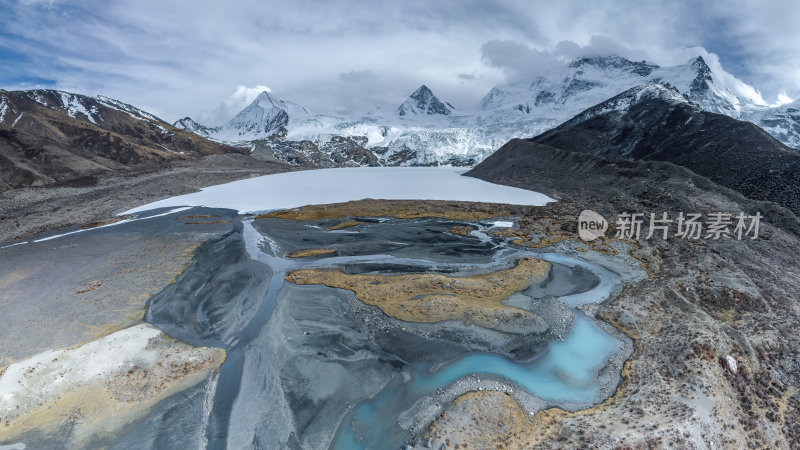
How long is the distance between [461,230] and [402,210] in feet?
40.5

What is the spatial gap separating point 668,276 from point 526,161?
60730mm

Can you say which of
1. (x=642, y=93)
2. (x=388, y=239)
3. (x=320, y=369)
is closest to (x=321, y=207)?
(x=388, y=239)

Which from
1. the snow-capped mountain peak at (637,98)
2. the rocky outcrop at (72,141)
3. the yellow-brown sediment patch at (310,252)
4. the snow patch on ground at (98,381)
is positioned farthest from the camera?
the snow-capped mountain peak at (637,98)

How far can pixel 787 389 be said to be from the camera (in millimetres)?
16984

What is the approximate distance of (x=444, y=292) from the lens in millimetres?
26125

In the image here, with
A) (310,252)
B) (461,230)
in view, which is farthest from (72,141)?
(461,230)

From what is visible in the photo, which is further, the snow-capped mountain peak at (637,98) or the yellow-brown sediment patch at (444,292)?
the snow-capped mountain peak at (637,98)

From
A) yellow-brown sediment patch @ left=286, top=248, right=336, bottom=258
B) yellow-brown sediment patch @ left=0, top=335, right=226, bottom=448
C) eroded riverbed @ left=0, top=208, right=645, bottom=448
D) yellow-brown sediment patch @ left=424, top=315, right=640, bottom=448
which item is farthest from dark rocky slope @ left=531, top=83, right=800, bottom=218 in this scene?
yellow-brown sediment patch @ left=0, top=335, right=226, bottom=448

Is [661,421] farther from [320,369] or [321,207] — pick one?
→ [321,207]

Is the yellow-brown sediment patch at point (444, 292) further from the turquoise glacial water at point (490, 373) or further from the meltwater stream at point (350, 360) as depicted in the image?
the turquoise glacial water at point (490, 373)

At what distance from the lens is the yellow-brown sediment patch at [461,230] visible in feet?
138

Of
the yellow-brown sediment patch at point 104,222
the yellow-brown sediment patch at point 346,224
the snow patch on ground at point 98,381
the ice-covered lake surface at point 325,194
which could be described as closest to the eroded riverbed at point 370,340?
the snow patch on ground at point 98,381

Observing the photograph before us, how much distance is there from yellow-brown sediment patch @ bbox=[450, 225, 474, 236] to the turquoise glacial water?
2141 cm

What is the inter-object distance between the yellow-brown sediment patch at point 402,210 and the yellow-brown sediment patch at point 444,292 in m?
19.6
